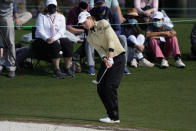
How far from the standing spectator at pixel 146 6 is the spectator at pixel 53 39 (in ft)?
8.48

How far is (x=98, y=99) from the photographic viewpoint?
469 inches

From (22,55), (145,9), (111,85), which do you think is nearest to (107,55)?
(111,85)

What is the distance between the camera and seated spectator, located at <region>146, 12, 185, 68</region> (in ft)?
48.1

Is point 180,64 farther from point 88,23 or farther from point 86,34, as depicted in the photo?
point 88,23

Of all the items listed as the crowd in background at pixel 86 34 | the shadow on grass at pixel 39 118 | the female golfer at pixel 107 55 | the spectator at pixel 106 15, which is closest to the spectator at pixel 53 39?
the crowd in background at pixel 86 34

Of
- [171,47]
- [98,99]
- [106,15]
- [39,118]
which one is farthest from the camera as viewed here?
[171,47]

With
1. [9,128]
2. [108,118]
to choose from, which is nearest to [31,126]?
[9,128]

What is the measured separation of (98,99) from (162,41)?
363 centimetres

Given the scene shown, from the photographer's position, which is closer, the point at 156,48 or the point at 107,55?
the point at 107,55

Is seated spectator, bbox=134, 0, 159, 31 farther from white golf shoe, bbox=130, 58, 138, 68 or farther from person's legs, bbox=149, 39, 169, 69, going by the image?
white golf shoe, bbox=130, 58, 138, 68

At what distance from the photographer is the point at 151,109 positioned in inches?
439

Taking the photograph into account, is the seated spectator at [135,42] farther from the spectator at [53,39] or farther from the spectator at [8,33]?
the spectator at [8,33]

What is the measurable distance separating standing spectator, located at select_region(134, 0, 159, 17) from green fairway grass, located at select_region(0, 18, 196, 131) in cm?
137

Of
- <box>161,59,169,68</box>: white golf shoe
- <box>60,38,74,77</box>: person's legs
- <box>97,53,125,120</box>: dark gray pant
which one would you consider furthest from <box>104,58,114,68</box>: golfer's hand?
<box>161,59,169,68</box>: white golf shoe
